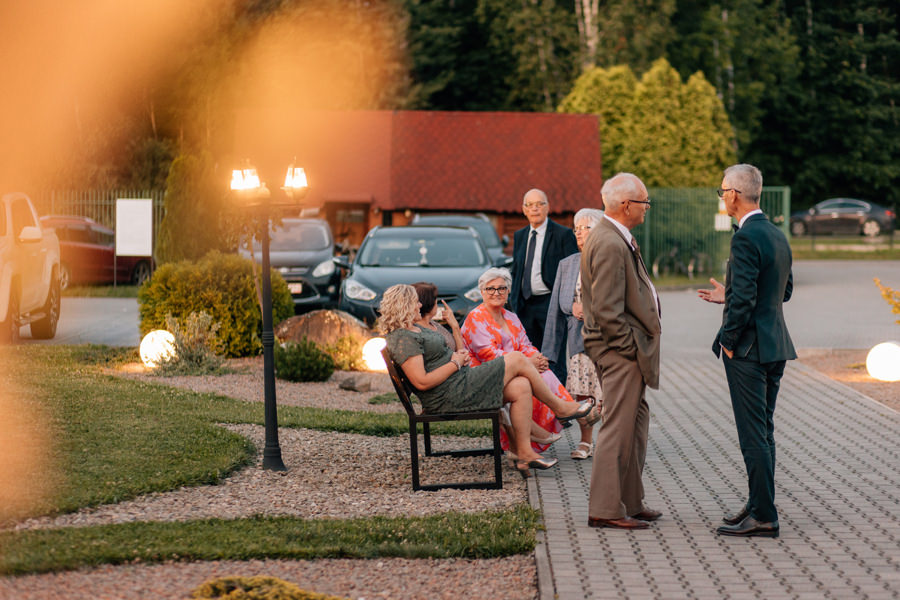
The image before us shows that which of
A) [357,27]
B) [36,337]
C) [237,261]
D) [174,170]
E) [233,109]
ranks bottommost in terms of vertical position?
[36,337]

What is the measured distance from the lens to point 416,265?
15.5 metres

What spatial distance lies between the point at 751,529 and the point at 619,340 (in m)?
1.19

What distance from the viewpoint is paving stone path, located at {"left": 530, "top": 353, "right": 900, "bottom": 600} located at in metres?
5.52

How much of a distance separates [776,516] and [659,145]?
2950 centimetres

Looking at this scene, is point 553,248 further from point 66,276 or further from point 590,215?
point 66,276

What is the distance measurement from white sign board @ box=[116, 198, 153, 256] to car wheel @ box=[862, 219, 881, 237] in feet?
118

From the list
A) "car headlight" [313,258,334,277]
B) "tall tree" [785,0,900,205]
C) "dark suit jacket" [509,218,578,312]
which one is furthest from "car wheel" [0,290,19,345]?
"tall tree" [785,0,900,205]

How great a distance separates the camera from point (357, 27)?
49375mm

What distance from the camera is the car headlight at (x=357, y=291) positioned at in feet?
48.4

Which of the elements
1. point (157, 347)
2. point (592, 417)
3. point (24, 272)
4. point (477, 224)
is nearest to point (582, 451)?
point (592, 417)

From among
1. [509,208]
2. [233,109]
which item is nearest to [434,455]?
[509,208]

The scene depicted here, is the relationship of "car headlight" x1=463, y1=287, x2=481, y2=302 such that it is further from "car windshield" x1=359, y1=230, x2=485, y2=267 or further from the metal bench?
the metal bench

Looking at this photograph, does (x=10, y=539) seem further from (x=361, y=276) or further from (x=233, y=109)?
(x=233, y=109)

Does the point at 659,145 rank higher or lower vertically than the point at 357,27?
lower
